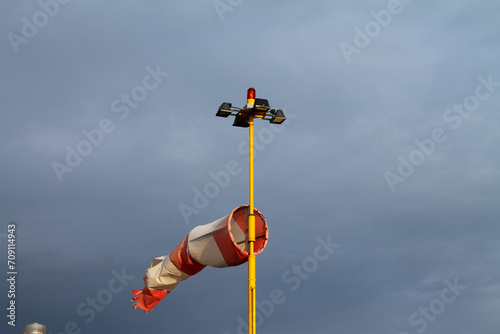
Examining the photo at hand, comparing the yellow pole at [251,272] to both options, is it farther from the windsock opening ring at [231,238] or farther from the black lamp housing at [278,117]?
the black lamp housing at [278,117]

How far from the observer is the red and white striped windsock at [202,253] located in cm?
2033

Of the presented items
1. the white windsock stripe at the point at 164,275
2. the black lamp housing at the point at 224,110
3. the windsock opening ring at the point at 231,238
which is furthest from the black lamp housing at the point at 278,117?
the white windsock stripe at the point at 164,275

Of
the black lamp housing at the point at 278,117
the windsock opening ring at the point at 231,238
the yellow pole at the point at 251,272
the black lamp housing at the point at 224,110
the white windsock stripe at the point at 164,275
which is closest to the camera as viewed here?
the yellow pole at the point at 251,272

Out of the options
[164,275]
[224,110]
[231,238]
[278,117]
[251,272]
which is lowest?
[251,272]

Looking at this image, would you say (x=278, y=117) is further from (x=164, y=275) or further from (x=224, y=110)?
(x=164, y=275)

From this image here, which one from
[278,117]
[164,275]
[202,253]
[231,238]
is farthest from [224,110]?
[164,275]

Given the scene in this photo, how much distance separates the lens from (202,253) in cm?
2169

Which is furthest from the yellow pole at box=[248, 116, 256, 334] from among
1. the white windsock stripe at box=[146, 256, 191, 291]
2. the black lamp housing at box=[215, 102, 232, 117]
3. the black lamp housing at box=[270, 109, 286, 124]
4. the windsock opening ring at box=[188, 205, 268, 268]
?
the white windsock stripe at box=[146, 256, 191, 291]

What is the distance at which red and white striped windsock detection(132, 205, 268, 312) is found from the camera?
20328mm

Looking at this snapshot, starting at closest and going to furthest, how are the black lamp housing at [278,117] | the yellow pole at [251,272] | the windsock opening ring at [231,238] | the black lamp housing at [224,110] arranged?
the yellow pole at [251,272], the black lamp housing at [224,110], the windsock opening ring at [231,238], the black lamp housing at [278,117]

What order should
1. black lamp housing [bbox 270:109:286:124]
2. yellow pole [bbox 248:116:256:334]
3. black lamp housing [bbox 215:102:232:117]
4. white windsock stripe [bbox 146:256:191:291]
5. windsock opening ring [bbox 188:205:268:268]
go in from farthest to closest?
1. white windsock stripe [bbox 146:256:191:291]
2. black lamp housing [bbox 270:109:286:124]
3. windsock opening ring [bbox 188:205:268:268]
4. black lamp housing [bbox 215:102:232:117]
5. yellow pole [bbox 248:116:256:334]

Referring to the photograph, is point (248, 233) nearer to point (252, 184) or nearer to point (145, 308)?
point (252, 184)

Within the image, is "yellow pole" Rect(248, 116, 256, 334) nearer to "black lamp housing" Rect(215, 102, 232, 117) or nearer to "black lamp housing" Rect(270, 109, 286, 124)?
"black lamp housing" Rect(270, 109, 286, 124)

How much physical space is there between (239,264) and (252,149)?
3832mm
